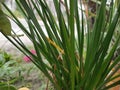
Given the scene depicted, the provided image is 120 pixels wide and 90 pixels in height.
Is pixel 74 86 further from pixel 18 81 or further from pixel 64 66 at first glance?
pixel 18 81

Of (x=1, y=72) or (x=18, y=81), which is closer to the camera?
(x=1, y=72)

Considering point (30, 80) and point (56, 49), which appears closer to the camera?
point (56, 49)

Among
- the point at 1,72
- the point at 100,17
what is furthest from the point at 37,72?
the point at 100,17

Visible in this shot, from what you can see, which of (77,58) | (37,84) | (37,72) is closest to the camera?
(77,58)

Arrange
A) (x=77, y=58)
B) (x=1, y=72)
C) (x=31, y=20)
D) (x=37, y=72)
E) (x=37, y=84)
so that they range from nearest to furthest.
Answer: (x=31, y=20), (x=77, y=58), (x=1, y=72), (x=37, y=84), (x=37, y=72)

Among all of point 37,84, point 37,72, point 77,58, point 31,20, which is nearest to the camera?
point 31,20

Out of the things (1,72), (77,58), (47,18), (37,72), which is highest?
(47,18)

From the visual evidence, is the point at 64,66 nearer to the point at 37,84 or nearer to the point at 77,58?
the point at 77,58

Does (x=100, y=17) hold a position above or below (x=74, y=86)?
above

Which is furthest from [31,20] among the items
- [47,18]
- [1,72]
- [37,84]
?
[37,84]
